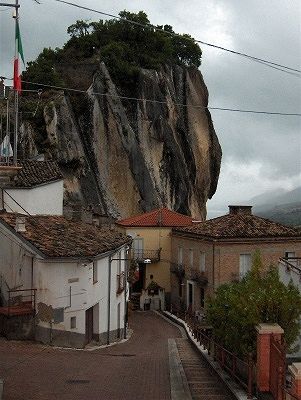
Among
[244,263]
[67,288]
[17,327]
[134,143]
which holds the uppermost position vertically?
[134,143]

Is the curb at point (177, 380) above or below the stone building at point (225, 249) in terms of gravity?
below

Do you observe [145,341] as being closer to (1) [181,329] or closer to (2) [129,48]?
(1) [181,329]

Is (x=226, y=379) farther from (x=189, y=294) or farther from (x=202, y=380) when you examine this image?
(x=189, y=294)

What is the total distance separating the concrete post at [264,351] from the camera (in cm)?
1256

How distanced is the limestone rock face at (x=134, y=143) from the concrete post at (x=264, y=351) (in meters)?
33.8

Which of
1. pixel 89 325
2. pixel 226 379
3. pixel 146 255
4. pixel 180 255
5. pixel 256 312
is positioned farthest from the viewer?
pixel 146 255

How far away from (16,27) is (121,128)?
3458 cm

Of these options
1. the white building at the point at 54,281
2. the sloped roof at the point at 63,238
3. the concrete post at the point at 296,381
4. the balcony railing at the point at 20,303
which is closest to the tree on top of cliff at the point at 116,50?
the sloped roof at the point at 63,238

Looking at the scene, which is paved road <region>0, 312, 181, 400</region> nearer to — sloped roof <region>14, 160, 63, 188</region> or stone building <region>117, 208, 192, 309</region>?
sloped roof <region>14, 160, 63, 188</region>

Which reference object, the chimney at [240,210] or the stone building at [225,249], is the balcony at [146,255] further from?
the chimney at [240,210]

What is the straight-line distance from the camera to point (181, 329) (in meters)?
34.8

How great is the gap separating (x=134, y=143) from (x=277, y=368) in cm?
4285

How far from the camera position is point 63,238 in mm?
25047

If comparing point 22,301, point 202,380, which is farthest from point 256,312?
point 22,301
